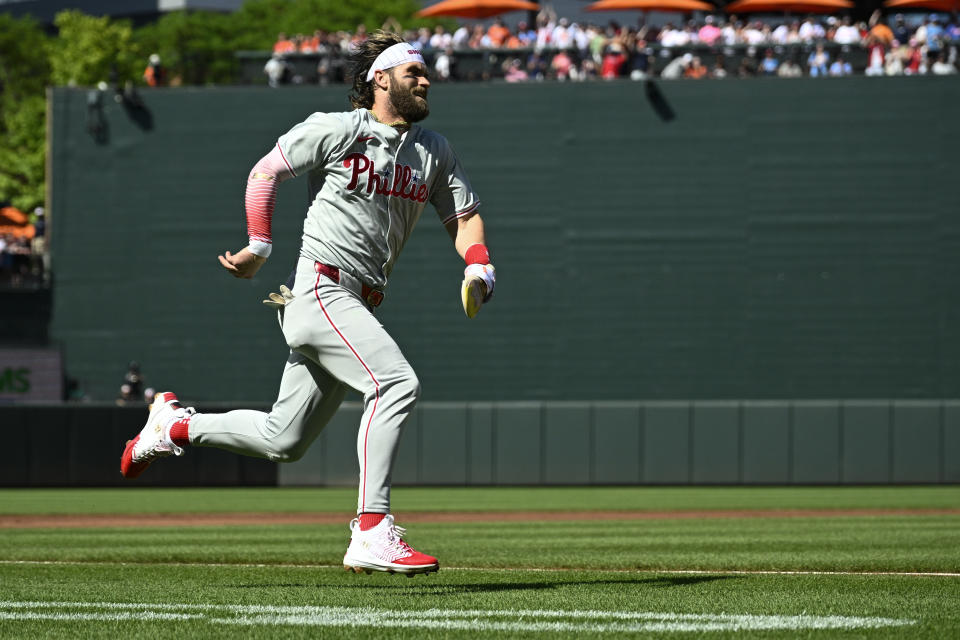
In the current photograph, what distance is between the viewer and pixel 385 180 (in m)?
5.82

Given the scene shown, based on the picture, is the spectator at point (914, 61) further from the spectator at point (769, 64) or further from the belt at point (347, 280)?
the belt at point (347, 280)

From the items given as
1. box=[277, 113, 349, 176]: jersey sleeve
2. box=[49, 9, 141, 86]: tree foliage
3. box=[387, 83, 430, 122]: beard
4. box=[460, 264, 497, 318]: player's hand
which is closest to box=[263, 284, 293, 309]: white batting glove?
box=[277, 113, 349, 176]: jersey sleeve

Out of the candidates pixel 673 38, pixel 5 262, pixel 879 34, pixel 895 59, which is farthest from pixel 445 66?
pixel 5 262

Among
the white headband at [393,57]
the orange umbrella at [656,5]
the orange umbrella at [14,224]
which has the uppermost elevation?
the orange umbrella at [656,5]

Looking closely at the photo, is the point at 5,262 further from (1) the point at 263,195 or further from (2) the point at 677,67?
(1) the point at 263,195

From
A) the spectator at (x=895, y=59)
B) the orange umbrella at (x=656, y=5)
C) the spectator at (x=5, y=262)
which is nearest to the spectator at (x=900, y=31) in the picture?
the spectator at (x=895, y=59)

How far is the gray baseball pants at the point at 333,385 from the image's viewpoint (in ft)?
18.3

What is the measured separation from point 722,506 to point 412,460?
8.26 m

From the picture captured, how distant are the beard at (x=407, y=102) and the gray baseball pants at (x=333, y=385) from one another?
0.77m

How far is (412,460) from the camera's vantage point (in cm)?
2420

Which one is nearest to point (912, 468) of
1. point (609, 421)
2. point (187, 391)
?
point (609, 421)

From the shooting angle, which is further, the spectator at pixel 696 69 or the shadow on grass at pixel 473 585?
the spectator at pixel 696 69

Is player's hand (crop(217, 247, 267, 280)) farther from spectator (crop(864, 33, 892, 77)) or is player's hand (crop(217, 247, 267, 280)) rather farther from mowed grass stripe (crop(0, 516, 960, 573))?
spectator (crop(864, 33, 892, 77))

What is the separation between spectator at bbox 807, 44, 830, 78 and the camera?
26.6m
